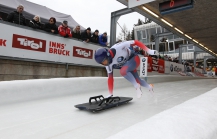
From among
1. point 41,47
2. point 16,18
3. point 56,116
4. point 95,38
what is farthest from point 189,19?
point 56,116

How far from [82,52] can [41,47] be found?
63.3 inches

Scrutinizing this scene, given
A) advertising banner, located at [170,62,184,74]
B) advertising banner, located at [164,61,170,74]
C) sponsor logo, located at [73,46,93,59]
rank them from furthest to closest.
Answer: advertising banner, located at [170,62,184,74], advertising banner, located at [164,61,170,74], sponsor logo, located at [73,46,93,59]

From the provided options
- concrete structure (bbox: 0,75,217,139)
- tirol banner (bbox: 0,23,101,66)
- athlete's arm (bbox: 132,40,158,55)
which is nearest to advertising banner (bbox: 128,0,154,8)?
tirol banner (bbox: 0,23,101,66)

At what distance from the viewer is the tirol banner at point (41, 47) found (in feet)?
14.5

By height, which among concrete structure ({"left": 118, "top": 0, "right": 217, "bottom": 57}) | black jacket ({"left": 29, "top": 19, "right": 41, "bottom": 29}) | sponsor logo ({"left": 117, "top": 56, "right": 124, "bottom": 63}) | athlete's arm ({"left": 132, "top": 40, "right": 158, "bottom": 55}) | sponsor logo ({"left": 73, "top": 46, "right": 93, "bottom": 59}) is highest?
concrete structure ({"left": 118, "top": 0, "right": 217, "bottom": 57})

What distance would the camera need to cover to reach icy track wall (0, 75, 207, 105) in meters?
2.77

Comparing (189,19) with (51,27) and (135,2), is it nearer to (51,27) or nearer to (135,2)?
(135,2)

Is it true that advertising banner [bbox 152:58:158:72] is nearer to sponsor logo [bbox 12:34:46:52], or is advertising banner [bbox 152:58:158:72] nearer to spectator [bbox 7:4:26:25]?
sponsor logo [bbox 12:34:46:52]

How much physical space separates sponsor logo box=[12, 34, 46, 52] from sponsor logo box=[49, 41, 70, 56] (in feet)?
0.77

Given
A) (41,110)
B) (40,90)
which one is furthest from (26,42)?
(41,110)

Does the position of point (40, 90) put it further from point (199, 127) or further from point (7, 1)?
point (7, 1)

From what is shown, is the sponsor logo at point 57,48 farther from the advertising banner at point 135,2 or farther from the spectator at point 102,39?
the advertising banner at point 135,2

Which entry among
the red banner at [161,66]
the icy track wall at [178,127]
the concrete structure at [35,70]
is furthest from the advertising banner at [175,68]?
the icy track wall at [178,127]

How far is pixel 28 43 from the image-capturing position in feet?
15.7
